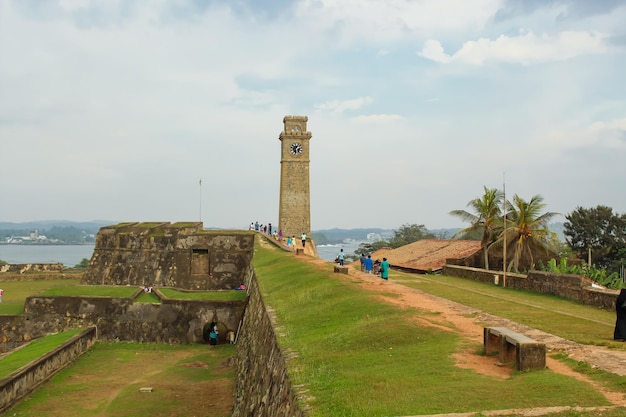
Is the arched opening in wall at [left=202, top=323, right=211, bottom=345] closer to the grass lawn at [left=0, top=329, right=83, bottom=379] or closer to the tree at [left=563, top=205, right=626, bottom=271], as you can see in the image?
the grass lawn at [left=0, top=329, right=83, bottom=379]

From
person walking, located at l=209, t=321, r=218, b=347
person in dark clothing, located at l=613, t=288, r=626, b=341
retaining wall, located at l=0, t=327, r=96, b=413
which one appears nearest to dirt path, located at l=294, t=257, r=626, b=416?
person in dark clothing, located at l=613, t=288, r=626, b=341

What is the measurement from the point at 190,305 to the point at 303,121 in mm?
27314

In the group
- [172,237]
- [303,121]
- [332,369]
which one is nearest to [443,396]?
[332,369]

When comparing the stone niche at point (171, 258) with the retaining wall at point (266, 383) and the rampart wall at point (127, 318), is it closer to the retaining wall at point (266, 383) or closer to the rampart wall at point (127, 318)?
the rampart wall at point (127, 318)

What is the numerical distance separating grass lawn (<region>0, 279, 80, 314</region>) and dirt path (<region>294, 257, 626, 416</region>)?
59.6 feet

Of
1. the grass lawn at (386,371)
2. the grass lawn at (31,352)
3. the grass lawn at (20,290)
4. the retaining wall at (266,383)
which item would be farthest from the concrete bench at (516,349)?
the grass lawn at (20,290)

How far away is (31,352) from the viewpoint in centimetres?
1920

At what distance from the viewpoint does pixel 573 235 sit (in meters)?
41.2

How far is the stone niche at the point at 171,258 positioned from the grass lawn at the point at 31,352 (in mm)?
10990

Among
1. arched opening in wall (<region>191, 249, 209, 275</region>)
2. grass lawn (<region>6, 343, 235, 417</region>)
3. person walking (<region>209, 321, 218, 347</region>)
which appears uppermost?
arched opening in wall (<region>191, 249, 209, 275</region>)

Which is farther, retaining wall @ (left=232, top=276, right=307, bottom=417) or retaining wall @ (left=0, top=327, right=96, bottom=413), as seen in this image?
retaining wall @ (left=0, top=327, right=96, bottom=413)

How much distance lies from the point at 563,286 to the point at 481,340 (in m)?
A: 10.0

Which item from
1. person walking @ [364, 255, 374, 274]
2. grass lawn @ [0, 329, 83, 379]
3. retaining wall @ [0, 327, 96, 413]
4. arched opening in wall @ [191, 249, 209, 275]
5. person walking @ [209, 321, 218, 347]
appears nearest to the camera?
retaining wall @ [0, 327, 96, 413]

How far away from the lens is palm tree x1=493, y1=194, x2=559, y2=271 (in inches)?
1017
